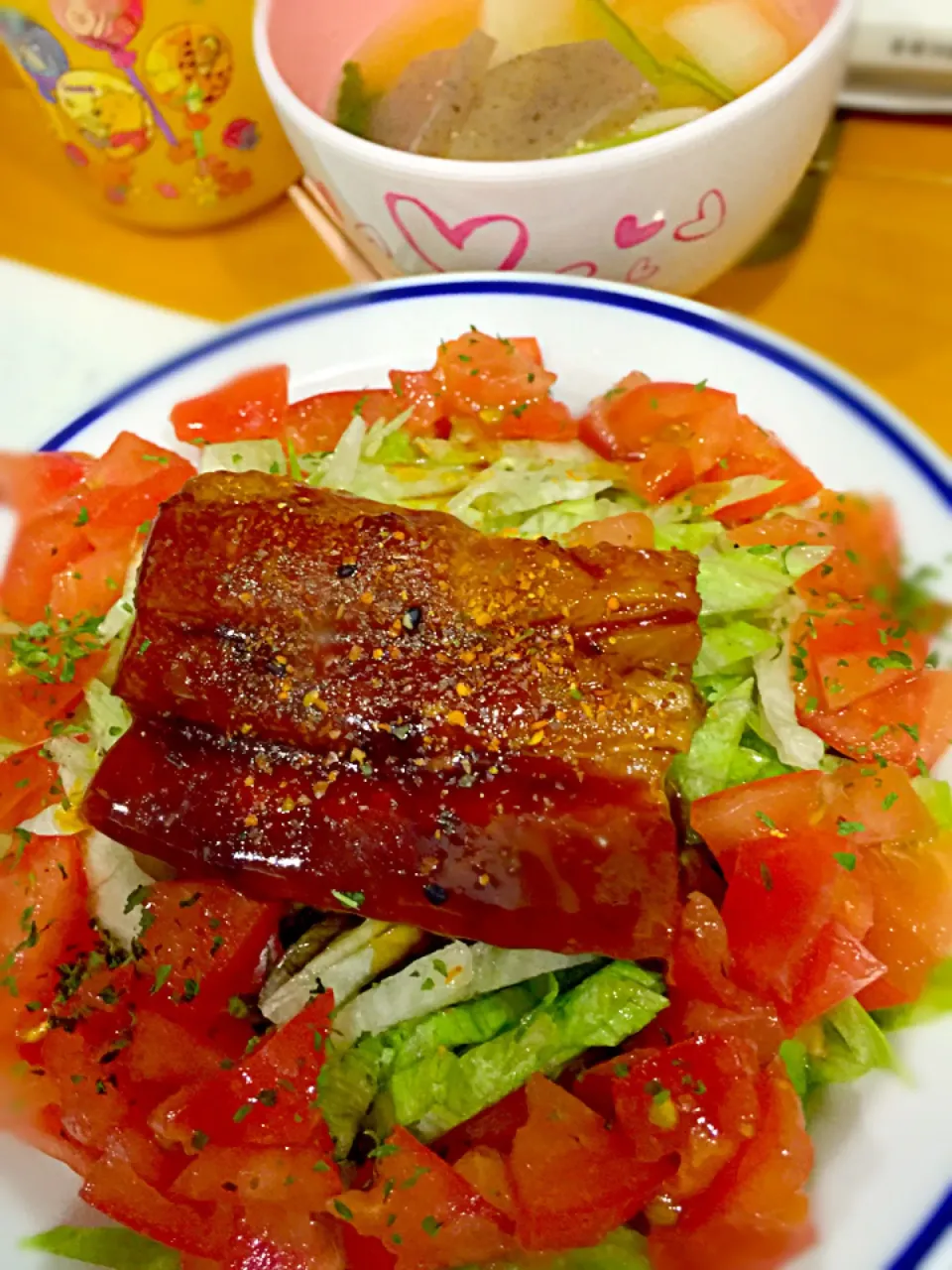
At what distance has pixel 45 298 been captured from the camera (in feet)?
8.70

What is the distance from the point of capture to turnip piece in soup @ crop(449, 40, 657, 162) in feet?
6.71

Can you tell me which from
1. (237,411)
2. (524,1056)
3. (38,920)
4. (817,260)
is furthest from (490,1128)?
(817,260)

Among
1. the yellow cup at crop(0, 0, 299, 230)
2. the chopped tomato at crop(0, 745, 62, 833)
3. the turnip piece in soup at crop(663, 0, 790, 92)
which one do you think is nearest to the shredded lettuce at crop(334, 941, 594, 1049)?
the chopped tomato at crop(0, 745, 62, 833)

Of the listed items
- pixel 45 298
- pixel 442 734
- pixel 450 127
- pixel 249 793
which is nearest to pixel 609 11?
pixel 450 127

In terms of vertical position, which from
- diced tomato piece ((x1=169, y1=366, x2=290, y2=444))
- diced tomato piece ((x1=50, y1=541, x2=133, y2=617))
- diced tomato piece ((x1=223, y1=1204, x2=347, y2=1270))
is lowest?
diced tomato piece ((x1=223, y1=1204, x2=347, y2=1270))

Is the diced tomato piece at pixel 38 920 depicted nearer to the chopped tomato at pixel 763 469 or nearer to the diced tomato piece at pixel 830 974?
the diced tomato piece at pixel 830 974

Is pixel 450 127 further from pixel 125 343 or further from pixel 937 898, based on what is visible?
pixel 937 898

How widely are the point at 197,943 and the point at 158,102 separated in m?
1.94

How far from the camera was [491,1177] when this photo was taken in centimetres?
136

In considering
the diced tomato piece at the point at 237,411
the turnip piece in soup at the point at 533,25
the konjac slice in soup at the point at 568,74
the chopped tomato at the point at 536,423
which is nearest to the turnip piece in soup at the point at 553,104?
the konjac slice in soup at the point at 568,74

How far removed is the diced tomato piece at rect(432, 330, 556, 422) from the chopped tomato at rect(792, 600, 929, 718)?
723mm

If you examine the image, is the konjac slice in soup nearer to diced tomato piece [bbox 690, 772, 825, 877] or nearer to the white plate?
the white plate

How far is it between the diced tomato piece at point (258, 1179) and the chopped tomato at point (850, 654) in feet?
3.40

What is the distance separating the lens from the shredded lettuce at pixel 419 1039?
1.56 metres
